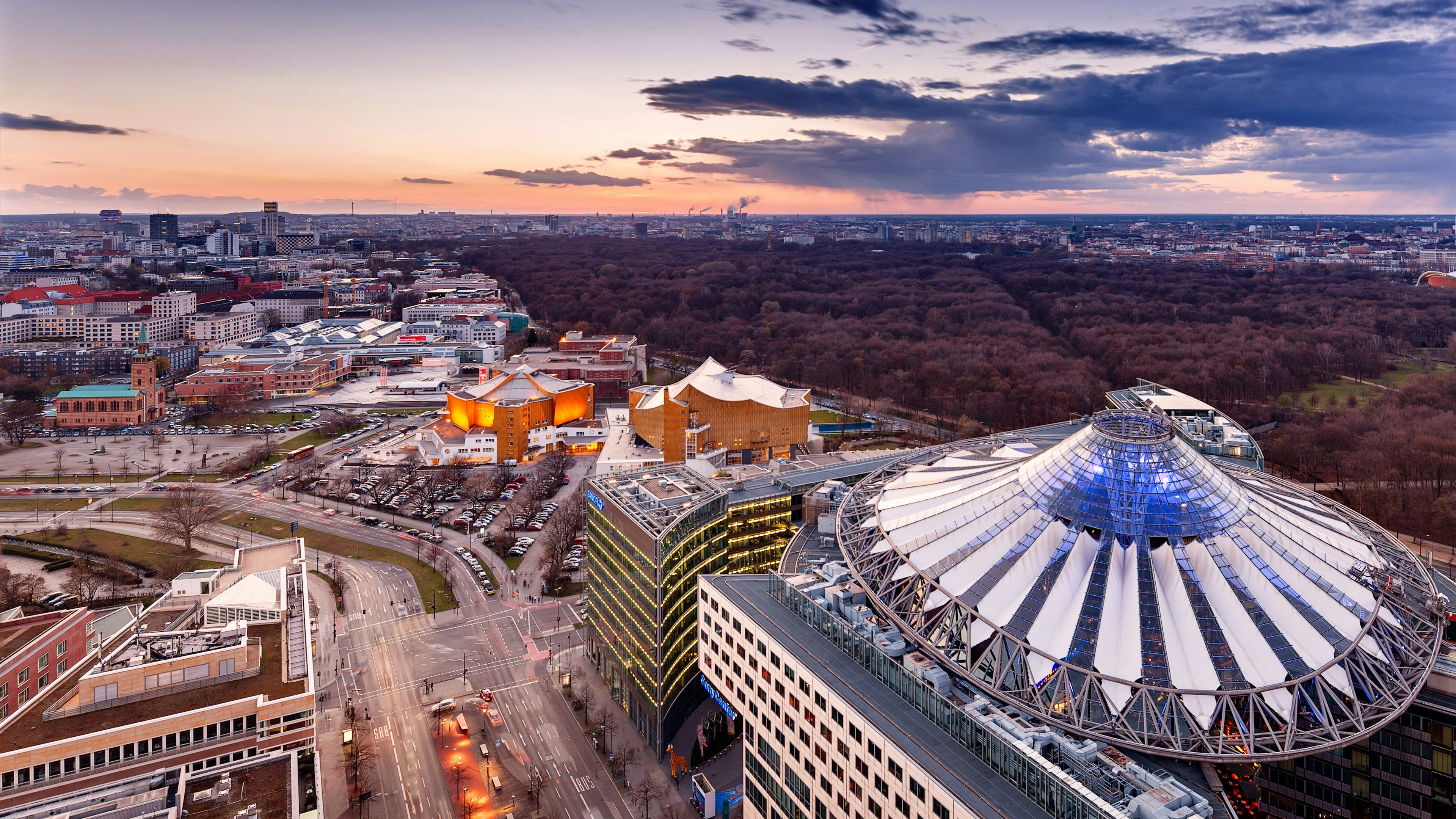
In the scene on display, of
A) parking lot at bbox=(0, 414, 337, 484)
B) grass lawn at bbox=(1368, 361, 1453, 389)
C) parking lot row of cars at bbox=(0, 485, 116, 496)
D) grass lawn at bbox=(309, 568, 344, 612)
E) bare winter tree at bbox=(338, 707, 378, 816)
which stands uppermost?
grass lawn at bbox=(1368, 361, 1453, 389)

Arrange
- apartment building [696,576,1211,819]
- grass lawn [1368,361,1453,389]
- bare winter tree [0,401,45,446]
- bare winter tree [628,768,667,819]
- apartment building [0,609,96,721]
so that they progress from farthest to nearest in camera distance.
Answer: grass lawn [1368,361,1453,389], bare winter tree [0,401,45,446], bare winter tree [628,768,667,819], apartment building [0,609,96,721], apartment building [696,576,1211,819]

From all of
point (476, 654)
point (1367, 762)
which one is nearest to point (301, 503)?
point (476, 654)

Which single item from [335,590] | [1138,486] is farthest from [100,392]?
[1138,486]

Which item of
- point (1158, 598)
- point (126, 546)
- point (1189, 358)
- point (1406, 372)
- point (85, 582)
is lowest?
point (126, 546)

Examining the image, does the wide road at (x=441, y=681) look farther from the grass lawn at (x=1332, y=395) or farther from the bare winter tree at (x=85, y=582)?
the grass lawn at (x=1332, y=395)

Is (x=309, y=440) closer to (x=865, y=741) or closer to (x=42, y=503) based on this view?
(x=42, y=503)

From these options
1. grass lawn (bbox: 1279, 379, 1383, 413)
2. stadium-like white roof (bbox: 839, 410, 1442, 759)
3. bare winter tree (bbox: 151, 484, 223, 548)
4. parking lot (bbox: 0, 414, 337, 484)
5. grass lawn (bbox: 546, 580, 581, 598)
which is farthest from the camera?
grass lawn (bbox: 1279, 379, 1383, 413)

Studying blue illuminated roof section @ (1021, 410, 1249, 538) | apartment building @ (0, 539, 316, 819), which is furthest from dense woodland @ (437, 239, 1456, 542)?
apartment building @ (0, 539, 316, 819)

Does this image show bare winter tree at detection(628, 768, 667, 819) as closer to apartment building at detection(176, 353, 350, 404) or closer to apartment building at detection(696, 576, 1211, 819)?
apartment building at detection(696, 576, 1211, 819)
